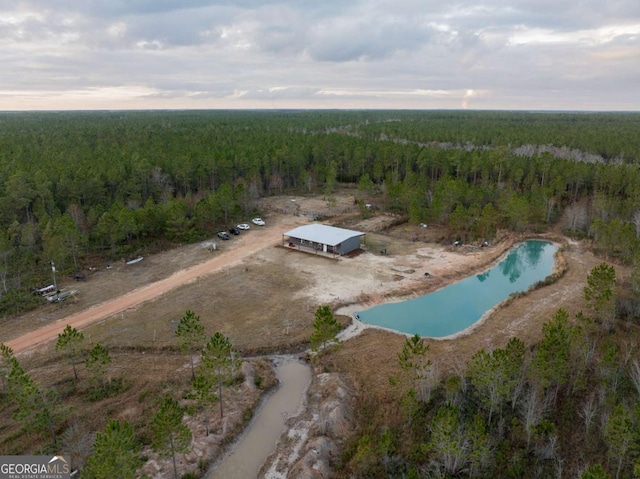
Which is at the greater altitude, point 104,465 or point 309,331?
point 104,465

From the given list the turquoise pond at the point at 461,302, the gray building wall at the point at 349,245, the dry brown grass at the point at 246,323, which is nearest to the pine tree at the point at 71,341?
the dry brown grass at the point at 246,323

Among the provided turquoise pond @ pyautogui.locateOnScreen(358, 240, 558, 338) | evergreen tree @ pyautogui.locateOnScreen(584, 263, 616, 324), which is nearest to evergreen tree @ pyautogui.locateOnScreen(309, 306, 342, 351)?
turquoise pond @ pyautogui.locateOnScreen(358, 240, 558, 338)

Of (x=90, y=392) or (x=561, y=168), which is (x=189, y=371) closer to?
(x=90, y=392)

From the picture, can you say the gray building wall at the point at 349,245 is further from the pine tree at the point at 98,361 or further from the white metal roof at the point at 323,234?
the pine tree at the point at 98,361

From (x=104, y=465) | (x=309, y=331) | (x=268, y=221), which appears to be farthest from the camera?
(x=268, y=221)

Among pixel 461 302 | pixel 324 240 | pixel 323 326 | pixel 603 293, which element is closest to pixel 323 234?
pixel 324 240

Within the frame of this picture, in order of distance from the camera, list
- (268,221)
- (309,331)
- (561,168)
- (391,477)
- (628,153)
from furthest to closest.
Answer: (628,153) < (561,168) < (268,221) < (309,331) < (391,477)

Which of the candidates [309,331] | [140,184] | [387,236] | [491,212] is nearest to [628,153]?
[491,212]
